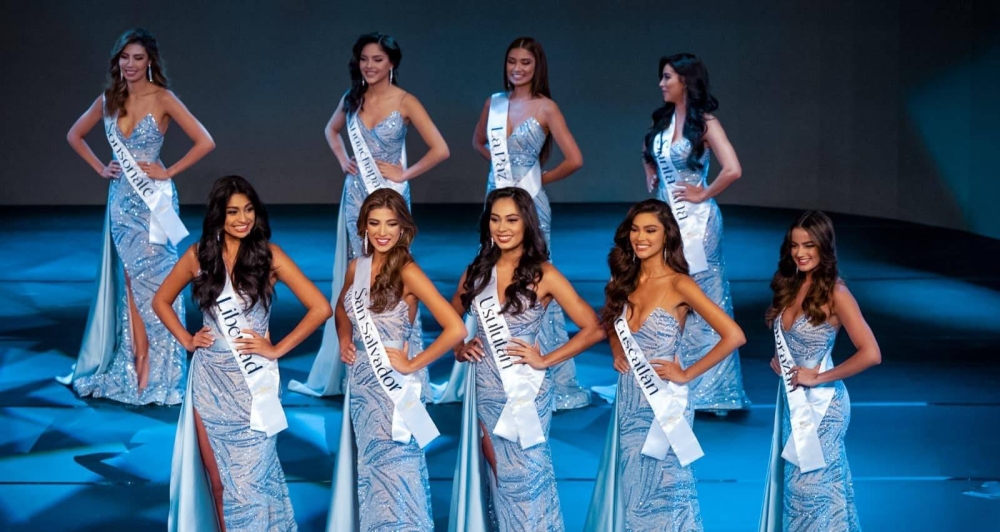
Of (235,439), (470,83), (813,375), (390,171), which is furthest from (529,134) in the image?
(470,83)

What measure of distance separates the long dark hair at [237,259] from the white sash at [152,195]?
5.71ft

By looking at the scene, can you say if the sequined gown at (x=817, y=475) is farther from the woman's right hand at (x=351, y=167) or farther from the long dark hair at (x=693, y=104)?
the woman's right hand at (x=351, y=167)

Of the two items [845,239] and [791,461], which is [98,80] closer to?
[845,239]

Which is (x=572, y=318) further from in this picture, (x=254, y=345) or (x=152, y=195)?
(x=152, y=195)

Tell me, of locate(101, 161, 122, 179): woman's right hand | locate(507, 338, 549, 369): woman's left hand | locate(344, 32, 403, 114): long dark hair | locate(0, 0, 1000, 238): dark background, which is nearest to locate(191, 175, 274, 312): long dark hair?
locate(507, 338, 549, 369): woman's left hand

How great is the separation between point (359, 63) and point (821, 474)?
106 inches

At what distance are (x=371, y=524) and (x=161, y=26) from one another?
9.31 m

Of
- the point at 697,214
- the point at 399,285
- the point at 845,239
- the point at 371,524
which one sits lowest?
the point at 371,524

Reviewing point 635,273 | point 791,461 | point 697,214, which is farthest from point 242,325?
point 697,214

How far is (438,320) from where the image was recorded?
3490 millimetres

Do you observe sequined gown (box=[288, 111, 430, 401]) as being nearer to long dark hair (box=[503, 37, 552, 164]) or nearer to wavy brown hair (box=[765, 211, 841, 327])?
long dark hair (box=[503, 37, 552, 164])

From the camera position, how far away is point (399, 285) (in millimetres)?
3555

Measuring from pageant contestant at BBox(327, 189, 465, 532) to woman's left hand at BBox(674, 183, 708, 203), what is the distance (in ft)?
6.24

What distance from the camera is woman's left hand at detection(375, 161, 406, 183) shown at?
5.36 meters
